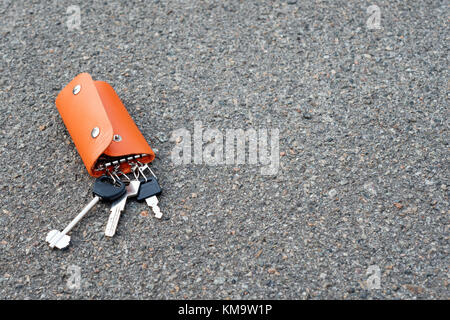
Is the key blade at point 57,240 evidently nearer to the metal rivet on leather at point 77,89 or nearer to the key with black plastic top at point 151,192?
the key with black plastic top at point 151,192

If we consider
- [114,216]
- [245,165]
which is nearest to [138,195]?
[114,216]

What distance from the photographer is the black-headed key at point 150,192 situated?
129 inches

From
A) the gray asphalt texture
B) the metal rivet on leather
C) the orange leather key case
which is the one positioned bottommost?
the gray asphalt texture

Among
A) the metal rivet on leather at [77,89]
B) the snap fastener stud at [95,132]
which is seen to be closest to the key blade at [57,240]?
the snap fastener stud at [95,132]

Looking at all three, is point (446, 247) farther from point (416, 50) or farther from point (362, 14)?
point (362, 14)

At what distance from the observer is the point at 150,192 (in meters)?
3.32

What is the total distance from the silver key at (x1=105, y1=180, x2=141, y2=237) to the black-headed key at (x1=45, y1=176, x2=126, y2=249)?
33mm

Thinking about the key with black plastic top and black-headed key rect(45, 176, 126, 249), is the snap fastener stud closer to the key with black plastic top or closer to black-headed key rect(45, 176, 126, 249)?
black-headed key rect(45, 176, 126, 249)

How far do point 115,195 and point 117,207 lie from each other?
7 cm

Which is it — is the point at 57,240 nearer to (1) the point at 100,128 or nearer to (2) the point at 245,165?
(1) the point at 100,128

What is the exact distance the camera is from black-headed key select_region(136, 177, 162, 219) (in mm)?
3273

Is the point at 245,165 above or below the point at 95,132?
below

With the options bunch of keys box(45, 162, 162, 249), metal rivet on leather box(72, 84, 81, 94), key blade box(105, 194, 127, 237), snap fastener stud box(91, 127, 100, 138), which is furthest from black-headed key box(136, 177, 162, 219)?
metal rivet on leather box(72, 84, 81, 94)
